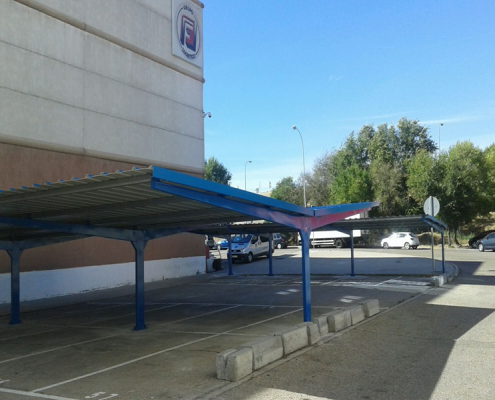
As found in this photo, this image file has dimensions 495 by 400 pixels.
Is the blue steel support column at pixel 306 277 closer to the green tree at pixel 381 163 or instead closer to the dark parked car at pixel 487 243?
the dark parked car at pixel 487 243

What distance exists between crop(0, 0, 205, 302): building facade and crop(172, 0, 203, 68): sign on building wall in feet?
0.18

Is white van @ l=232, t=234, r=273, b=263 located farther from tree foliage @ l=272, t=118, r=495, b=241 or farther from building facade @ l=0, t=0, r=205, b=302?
tree foliage @ l=272, t=118, r=495, b=241

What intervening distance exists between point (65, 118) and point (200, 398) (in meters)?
14.9

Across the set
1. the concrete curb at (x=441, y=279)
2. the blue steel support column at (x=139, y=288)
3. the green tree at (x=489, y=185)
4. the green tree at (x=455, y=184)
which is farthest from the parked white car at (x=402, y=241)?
the blue steel support column at (x=139, y=288)

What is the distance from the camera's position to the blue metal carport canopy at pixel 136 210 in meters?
7.10

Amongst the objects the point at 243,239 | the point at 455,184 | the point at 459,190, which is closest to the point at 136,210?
the point at 243,239

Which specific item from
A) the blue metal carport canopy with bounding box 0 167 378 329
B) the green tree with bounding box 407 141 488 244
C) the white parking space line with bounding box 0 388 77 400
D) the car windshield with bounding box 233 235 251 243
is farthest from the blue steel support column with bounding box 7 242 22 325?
the green tree with bounding box 407 141 488 244

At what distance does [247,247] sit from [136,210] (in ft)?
78.4

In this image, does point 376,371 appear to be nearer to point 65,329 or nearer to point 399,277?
point 65,329

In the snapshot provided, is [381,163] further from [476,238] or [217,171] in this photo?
[217,171]

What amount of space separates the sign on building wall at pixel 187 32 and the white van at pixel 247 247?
12990 millimetres

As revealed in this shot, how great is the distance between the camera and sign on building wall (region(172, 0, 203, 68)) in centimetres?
2439

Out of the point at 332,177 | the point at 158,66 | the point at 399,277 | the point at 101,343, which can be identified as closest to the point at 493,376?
the point at 101,343

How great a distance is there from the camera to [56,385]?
6934 mm
